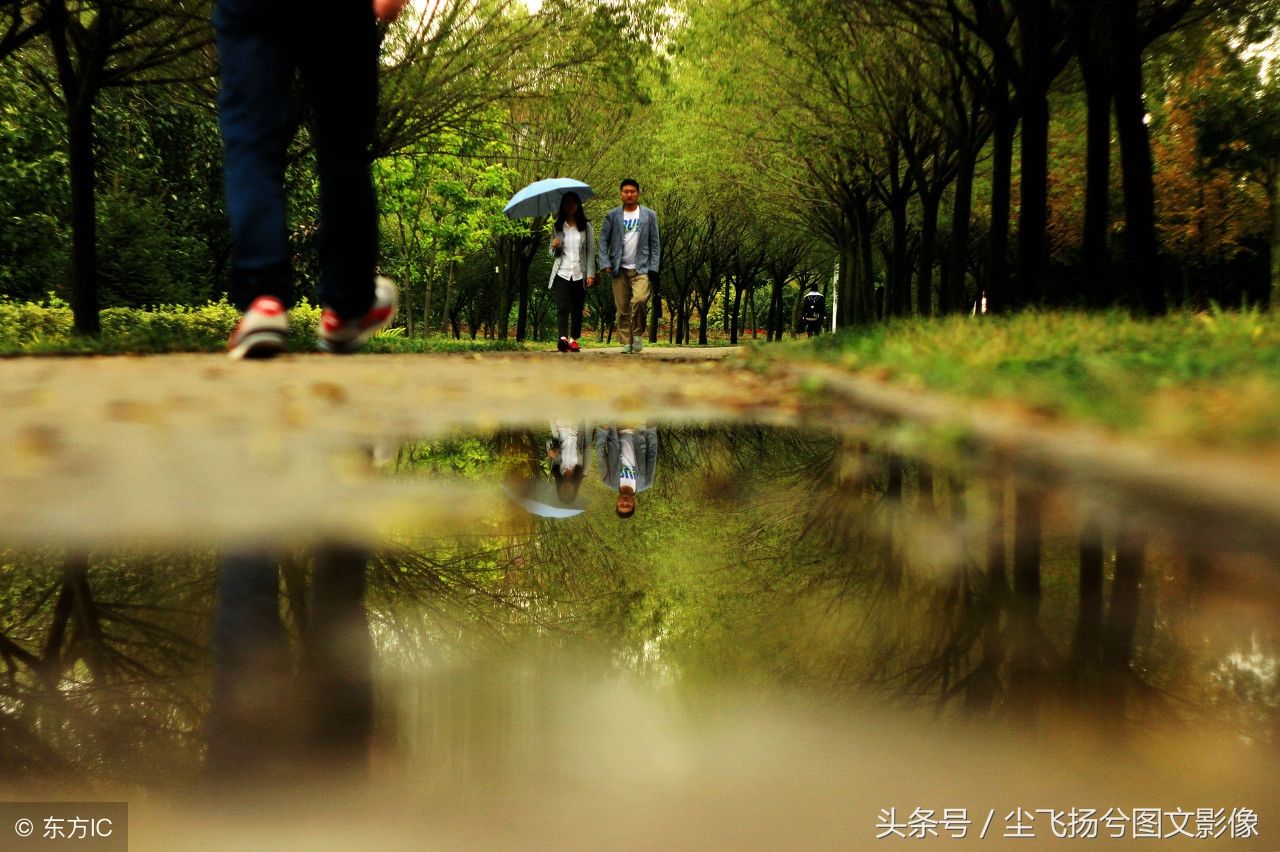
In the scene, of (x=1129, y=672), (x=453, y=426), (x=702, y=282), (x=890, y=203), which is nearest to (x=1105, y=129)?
(x=453, y=426)

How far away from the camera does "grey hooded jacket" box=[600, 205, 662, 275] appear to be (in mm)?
14695

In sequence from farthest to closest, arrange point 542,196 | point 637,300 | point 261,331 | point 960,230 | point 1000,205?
point 960,230 → point 542,196 → point 637,300 → point 1000,205 → point 261,331

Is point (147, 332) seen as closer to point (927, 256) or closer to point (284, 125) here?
point (284, 125)

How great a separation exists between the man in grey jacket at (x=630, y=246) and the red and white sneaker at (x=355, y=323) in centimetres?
886

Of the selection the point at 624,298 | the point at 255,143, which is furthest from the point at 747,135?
the point at 255,143

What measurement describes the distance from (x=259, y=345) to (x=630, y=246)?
10.1m

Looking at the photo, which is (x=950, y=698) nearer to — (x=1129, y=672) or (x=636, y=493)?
(x=1129, y=672)

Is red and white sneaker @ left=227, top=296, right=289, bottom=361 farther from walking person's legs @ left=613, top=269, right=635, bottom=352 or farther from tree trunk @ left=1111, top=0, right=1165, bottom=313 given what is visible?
walking person's legs @ left=613, top=269, right=635, bottom=352

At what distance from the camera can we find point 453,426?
4.07 metres

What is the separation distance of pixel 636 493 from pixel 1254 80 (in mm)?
26853

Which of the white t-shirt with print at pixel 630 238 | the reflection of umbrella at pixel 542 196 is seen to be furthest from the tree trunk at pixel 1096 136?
the reflection of umbrella at pixel 542 196

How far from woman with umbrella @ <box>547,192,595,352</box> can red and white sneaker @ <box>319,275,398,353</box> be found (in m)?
8.18

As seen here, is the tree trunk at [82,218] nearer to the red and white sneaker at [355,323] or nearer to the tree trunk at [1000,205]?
the red and white sneaker at [355,323]

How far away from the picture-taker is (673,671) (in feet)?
4.90
